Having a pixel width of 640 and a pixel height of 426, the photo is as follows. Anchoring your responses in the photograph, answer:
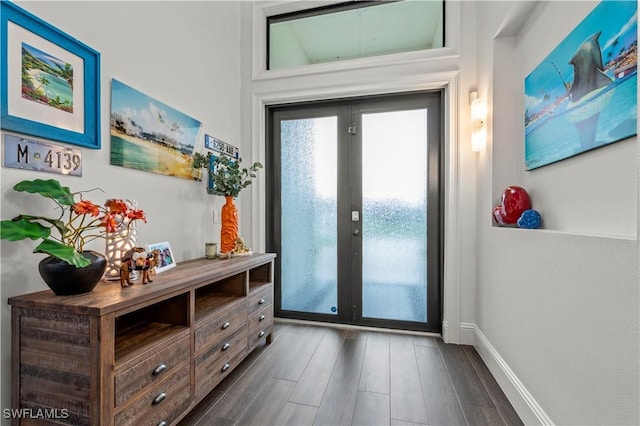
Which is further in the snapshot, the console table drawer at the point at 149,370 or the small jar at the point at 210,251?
the small jar at the point at 210,251

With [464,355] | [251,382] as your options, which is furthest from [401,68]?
[251,382]

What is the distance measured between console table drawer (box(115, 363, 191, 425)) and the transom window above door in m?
2.94

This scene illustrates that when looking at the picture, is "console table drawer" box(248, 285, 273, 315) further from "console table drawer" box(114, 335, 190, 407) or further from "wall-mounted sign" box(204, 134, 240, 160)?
"wall-mounted sign" box(204, 134, 240, 160)

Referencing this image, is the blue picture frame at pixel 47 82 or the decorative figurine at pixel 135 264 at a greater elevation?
the blue picture frame at pixel 47 82

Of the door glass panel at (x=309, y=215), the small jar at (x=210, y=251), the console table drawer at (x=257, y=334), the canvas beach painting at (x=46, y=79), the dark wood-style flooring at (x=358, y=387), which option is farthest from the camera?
the door glass panel at (x=309, y=215)

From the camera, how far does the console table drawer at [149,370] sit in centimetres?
107

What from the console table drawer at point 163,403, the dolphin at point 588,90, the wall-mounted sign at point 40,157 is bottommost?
the console table drawer at point 163,403

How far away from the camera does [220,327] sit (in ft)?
5.50

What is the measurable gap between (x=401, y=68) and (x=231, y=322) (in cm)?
253

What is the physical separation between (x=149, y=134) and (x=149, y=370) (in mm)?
1363

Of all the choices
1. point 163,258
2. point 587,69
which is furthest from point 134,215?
point 587,69

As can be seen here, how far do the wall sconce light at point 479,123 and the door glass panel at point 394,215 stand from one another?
1.57 ft

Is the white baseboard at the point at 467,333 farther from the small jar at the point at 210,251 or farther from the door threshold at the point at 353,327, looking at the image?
the small jar at the point at 210,251

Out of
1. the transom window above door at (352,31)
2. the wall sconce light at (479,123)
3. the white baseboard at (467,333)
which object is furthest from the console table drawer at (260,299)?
the transom window above door at (352,31)
